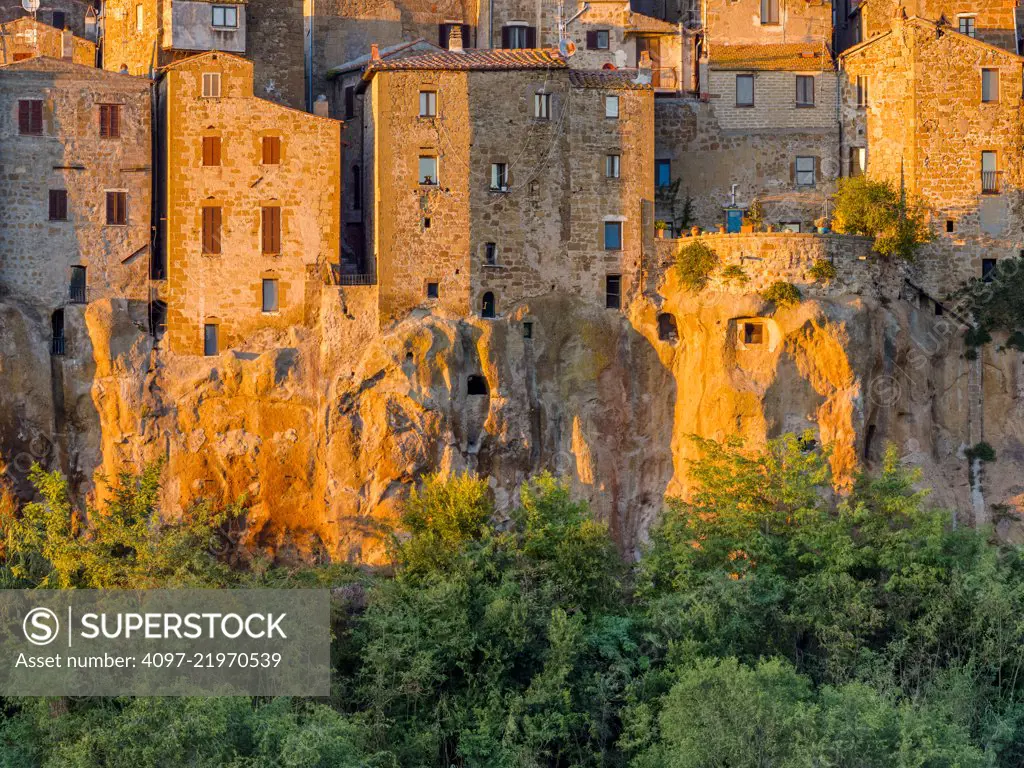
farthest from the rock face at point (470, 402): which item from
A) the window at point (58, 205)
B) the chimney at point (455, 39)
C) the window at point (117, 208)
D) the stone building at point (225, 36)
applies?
the chimney at point (455, 39)

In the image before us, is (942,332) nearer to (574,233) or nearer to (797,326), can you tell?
(797,326)

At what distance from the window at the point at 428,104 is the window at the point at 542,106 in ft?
9.16

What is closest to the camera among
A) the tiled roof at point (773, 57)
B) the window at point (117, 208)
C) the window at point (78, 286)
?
the window at point (78, 286)

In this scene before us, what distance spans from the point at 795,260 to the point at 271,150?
14544 mm

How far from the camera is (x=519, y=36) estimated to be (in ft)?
261

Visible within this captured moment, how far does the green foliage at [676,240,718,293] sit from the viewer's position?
73.6 metres

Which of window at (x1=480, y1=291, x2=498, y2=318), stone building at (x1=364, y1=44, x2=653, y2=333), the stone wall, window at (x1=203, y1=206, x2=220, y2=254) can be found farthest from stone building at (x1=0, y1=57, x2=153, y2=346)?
window at (x1=480, y1=291, x2=498, y2=318)

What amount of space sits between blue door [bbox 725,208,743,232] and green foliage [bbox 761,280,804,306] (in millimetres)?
3906

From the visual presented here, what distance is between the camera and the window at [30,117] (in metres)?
73.6

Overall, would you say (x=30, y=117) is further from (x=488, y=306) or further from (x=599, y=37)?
(x=599, y=37)

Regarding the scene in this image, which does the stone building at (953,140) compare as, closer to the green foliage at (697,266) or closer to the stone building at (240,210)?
the green foliage at (697,266)

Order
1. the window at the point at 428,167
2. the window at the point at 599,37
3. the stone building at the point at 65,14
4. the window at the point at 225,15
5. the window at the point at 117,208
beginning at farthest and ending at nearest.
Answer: the stone building at the point at 65,14 → the window at the point at 599,37 → the window at the point at 225,15 → the window at the point at 117,208 → the window at the point at 428,167

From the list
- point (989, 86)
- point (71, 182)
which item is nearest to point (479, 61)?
point (71, 182)

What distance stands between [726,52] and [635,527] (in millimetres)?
14746
